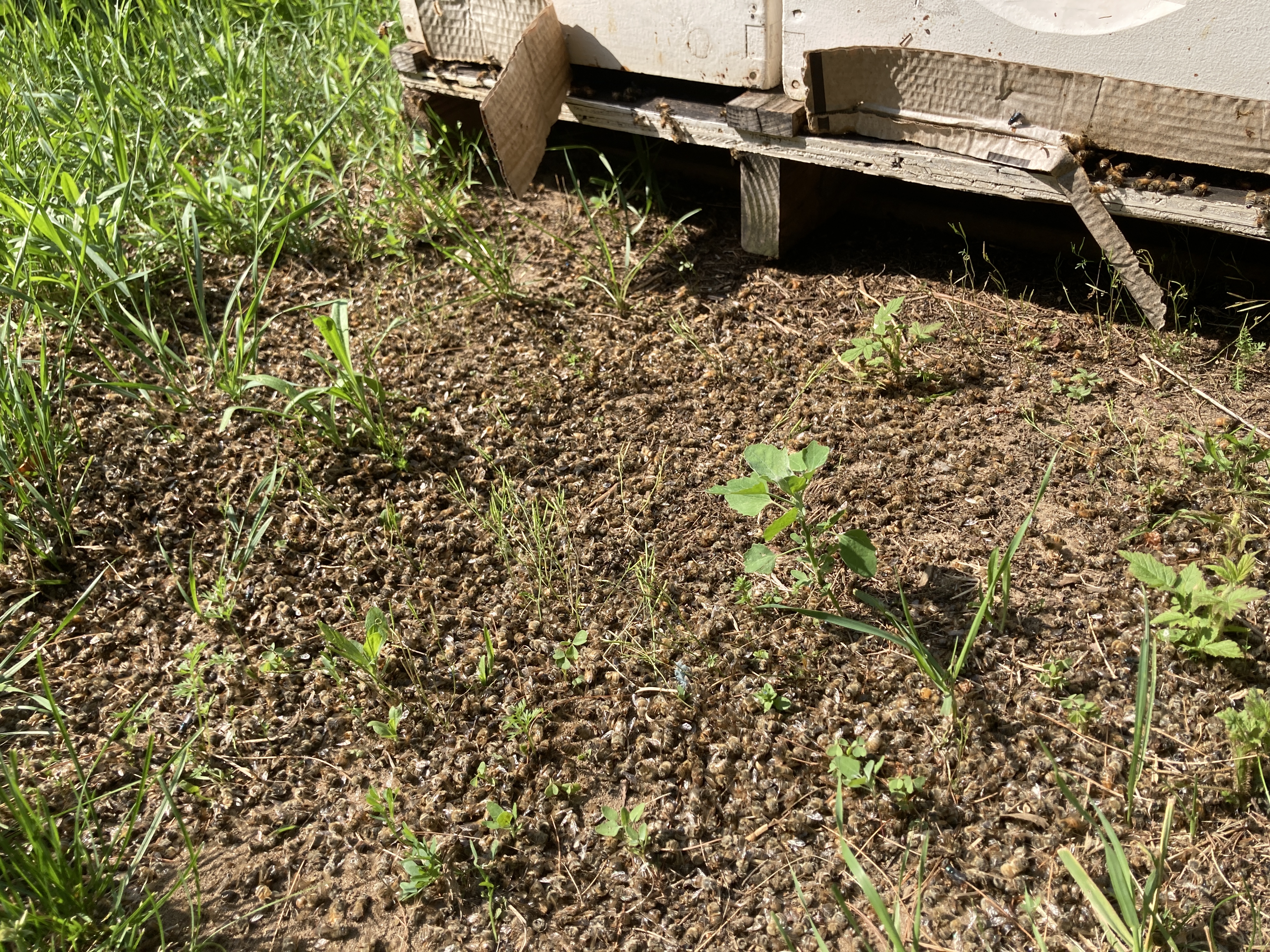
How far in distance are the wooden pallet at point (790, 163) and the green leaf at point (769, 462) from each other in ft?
3.20

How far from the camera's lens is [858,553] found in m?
1.81

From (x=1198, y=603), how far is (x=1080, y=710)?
0.91 ft

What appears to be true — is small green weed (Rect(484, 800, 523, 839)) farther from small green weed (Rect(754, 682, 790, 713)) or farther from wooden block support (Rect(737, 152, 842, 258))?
wooden block support (Rect(737, 152, 842, 258))

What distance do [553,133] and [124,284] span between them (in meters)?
1.38

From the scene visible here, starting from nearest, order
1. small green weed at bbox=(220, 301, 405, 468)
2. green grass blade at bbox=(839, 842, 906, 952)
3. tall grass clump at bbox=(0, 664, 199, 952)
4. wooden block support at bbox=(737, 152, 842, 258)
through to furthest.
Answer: green grass blade at bbox=(839, 842, 906, 952), tall grass clump at bbox=(0, 664, 199, 952), small green weed at bbox=(220, 301, 405, 468), wooden block support at bbox=(737, 152, 842, 258)

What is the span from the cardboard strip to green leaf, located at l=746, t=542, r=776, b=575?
1.14 meters

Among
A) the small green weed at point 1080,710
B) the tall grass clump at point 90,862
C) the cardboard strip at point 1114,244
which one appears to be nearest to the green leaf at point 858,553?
the small green weed at point 1080,710

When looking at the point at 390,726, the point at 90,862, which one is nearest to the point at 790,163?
the point at 390,726

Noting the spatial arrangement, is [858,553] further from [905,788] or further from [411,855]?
[411,855]

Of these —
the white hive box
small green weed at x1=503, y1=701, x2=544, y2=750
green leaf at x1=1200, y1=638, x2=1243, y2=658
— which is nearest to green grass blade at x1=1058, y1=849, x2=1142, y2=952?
green leaf at x1=1200, y1=638, x2=1243, y2=658

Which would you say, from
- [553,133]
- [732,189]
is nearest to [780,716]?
[732,189]

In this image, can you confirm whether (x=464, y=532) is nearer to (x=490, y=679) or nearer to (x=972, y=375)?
(x=490, y=679)

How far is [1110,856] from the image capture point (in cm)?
130

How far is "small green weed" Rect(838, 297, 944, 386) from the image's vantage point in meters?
2.36
